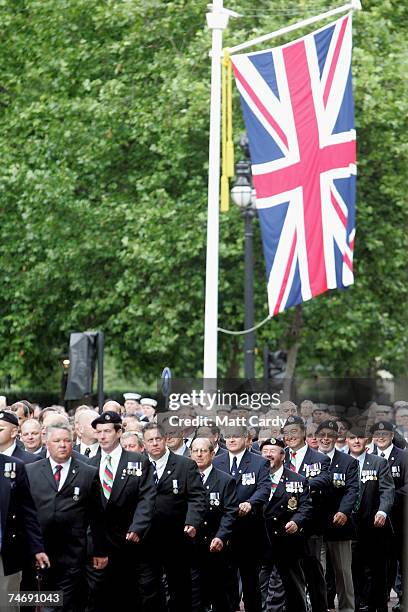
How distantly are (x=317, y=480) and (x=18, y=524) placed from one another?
4.24 m

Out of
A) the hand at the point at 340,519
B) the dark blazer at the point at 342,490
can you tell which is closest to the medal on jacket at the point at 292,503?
the hand at the point at 340,519

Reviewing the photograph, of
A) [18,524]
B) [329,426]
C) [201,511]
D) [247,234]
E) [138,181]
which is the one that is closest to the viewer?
[18,524]

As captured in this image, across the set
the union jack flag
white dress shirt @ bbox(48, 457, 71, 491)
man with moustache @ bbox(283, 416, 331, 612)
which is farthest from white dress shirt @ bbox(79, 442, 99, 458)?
the union jack flag

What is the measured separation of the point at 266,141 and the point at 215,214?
192 cm

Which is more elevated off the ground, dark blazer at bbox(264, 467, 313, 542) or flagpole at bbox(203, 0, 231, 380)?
flagpole at bbox(203, 0, 231, 380)

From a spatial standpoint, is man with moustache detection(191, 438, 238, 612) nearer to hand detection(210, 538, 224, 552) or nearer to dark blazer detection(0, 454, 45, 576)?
hand detection(210, 538, 224, 552)

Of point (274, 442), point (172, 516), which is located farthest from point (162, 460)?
point (274, 442)

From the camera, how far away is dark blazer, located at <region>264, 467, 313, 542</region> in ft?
46.0

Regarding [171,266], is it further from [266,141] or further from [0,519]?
[0,519]

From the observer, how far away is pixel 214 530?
13.6 meters

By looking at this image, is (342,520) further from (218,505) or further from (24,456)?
(24,456)

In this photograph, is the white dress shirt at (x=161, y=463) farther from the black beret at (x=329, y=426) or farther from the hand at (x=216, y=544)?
the black beret at (x=329, y=426)

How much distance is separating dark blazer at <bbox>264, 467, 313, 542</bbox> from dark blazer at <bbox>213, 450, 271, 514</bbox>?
0.95ft

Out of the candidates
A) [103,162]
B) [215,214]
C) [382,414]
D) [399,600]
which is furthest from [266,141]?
[103,162]
